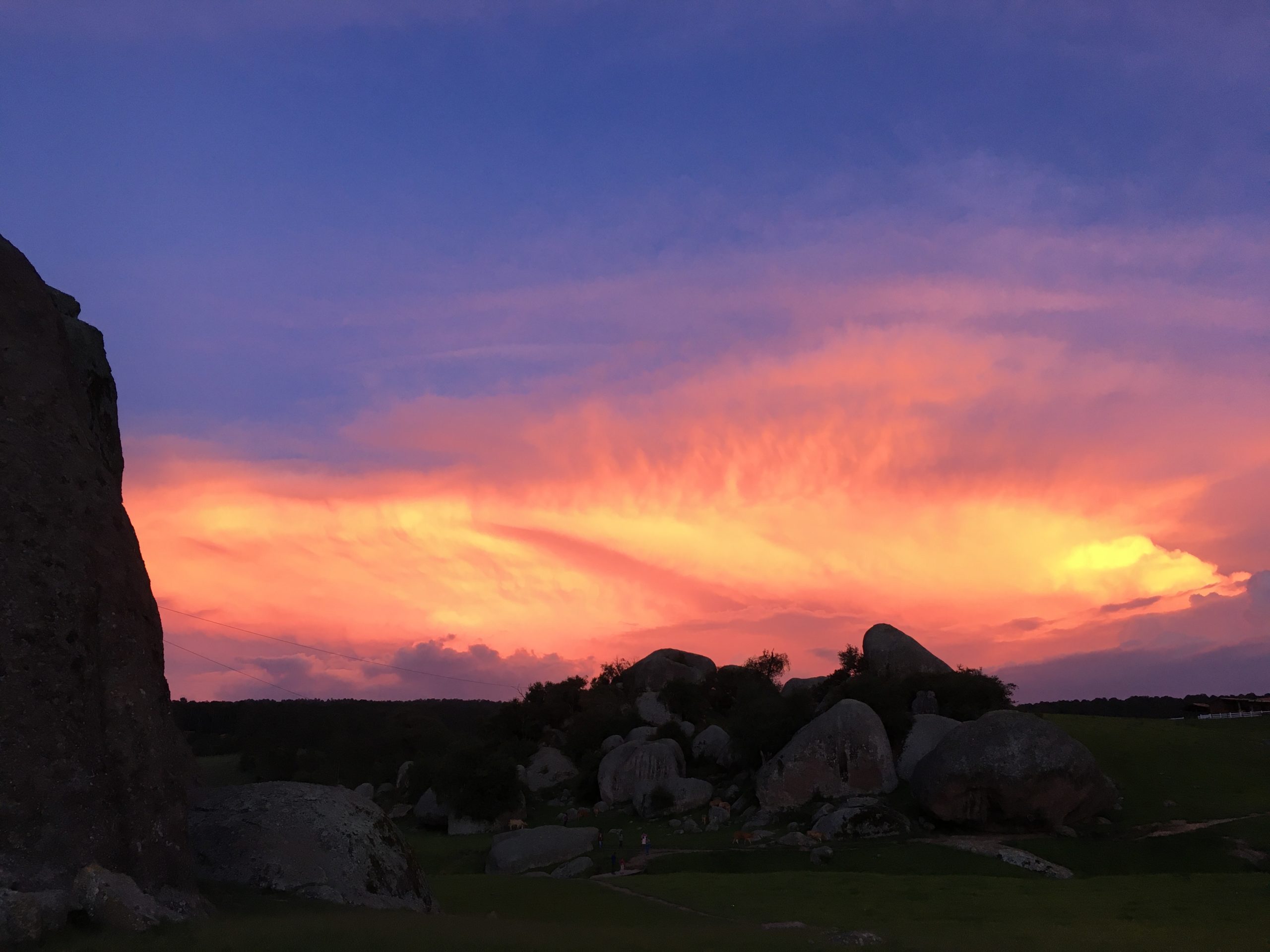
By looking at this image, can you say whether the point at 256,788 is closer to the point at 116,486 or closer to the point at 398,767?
the point at 116,486

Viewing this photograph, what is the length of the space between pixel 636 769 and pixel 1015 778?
24.0 m

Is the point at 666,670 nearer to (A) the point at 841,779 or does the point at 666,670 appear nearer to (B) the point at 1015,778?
(A) the point at 841,779

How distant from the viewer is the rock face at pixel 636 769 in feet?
190

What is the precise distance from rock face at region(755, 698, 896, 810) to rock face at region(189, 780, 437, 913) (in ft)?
101

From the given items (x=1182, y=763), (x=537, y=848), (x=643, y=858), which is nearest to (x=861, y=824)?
(x=643, y=858)

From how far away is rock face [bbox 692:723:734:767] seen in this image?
6003 cm

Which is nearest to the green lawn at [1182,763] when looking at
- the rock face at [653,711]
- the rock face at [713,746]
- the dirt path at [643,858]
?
the rock face at [713,746]

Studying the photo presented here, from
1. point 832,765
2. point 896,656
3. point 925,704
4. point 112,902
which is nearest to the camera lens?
point 112,902

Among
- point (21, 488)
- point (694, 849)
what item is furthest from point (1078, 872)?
point (21, 488)

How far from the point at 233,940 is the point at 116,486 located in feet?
32.3

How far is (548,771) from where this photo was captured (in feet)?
226

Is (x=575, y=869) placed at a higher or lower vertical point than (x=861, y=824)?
lower

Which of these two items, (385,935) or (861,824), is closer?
(385,935)

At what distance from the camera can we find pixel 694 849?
4238 centimetres
